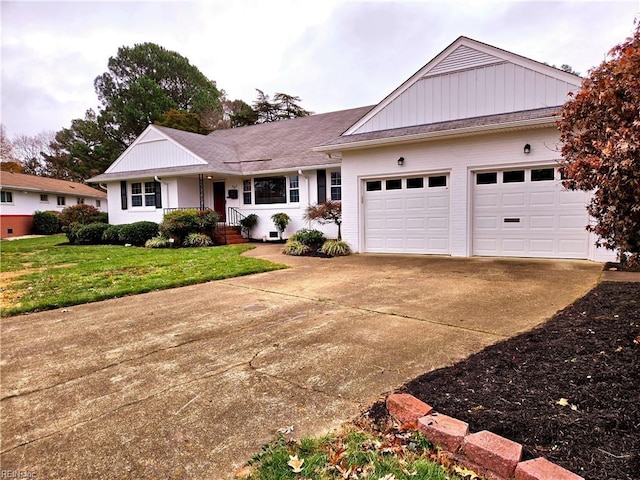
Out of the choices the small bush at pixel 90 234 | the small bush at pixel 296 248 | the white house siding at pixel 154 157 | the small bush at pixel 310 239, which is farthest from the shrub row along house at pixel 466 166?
the small bush at pixel 90 234

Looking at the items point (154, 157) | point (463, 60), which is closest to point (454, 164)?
point (463, 60)

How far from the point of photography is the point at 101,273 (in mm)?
8195

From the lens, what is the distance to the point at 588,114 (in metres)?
3.42

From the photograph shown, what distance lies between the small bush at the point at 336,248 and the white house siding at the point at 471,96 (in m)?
3.41

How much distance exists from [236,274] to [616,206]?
21.4 ft

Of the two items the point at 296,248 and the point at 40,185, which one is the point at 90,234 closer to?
the point at 296,248

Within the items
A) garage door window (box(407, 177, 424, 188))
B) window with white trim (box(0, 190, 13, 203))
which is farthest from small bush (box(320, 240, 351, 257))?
window with white trim (box(0, 190, 13, 203))

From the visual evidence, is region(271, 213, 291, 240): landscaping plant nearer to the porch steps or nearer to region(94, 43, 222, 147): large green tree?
the porch steps

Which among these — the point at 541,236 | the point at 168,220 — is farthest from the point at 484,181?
the point at 168,220

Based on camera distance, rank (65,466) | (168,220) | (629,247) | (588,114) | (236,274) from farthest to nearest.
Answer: (168,220) < (236,274) < (588,114) < (629,247) < (65,466)

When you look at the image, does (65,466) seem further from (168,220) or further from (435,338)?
(168,220)

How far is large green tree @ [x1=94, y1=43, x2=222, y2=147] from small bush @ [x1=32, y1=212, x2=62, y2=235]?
29.3 ft

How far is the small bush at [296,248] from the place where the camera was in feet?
36.2

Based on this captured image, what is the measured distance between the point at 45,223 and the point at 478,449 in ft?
98.5
